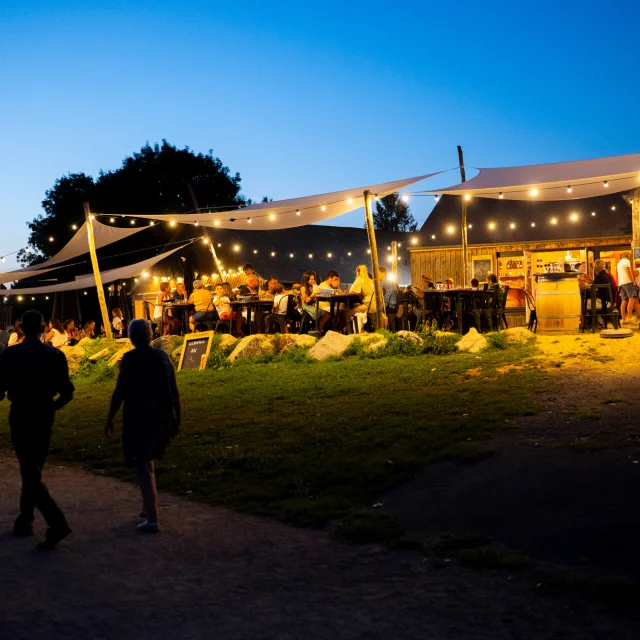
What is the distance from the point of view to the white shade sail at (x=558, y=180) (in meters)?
13.6

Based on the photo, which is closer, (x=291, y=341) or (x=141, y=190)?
(x=291, y=341)

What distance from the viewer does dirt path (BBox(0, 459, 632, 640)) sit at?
143 inches

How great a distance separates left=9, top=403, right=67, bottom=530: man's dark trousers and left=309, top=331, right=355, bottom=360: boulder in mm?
8205

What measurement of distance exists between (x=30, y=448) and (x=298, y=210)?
11.4 m

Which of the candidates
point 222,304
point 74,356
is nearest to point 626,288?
point 222,304

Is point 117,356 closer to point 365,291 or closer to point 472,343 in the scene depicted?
point 365,291

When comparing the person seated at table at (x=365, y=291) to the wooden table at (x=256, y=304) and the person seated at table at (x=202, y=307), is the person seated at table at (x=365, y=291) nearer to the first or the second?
the wooden table at (x=256, y=304)

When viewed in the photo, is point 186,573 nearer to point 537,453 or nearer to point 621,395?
point 537,453

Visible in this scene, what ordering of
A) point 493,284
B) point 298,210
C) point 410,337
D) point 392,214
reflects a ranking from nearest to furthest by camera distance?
1. point 410,337
2. point 298,210
3. point 493,284
4. point 392,214

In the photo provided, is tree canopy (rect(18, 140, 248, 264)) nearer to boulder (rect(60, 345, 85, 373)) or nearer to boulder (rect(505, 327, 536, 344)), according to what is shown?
boulder (rect(60, 345, 85, 373))

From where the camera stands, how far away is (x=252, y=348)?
582 inches

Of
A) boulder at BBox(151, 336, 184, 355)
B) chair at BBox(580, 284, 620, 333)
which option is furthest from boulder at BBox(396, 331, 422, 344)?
boulder at BBox(151, 336, 184, 355)

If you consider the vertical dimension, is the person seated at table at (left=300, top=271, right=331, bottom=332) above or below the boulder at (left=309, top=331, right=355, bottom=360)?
above

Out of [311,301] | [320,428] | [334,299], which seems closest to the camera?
[320,428]
